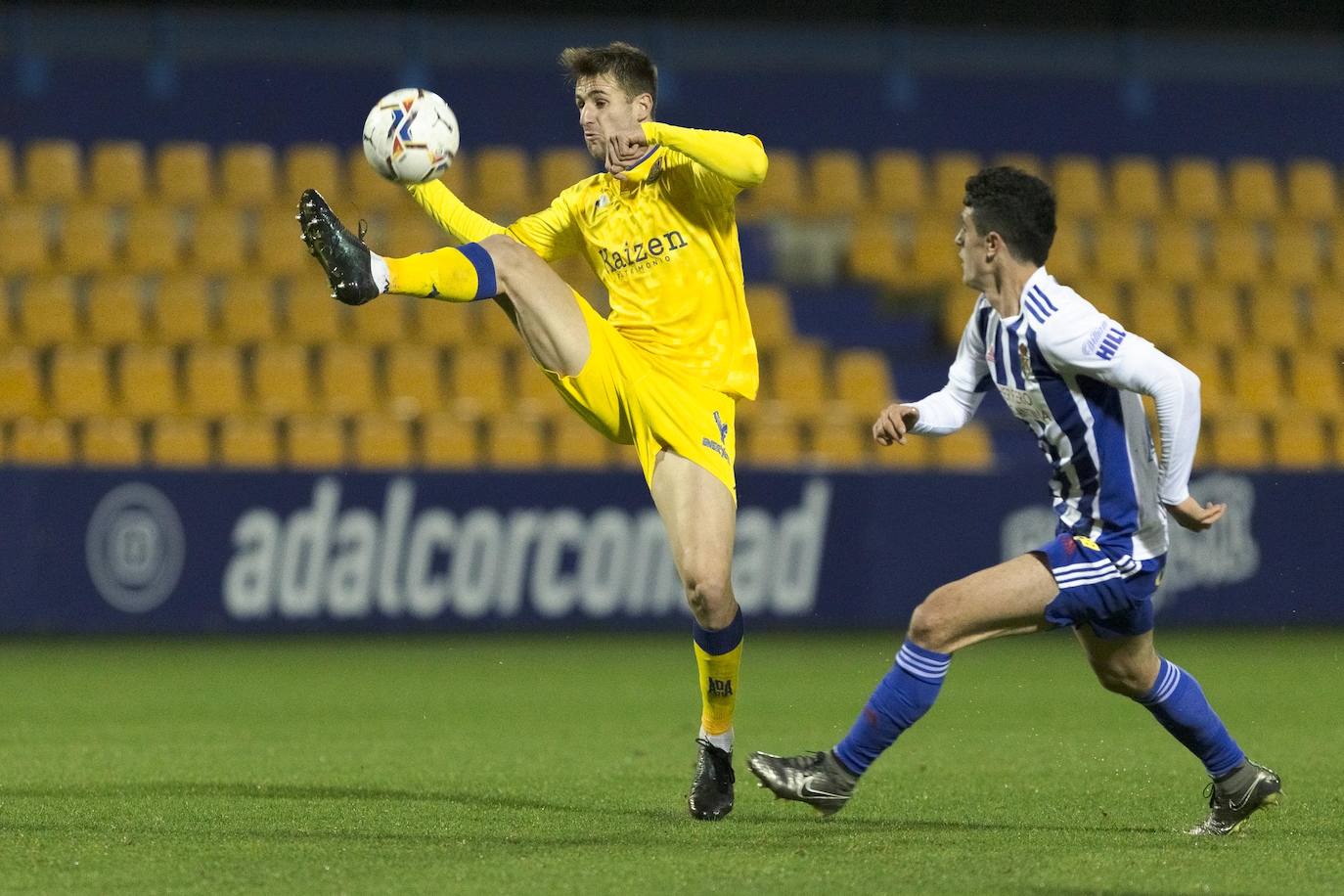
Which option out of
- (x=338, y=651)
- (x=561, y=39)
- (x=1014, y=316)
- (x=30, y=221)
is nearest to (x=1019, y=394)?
(x=1014, y=316)

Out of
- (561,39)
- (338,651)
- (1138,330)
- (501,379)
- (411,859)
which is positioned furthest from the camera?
(561,39)

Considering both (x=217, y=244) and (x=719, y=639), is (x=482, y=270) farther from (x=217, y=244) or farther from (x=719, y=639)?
(x=217, y=244)

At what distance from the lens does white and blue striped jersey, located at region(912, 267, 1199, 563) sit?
5.15m

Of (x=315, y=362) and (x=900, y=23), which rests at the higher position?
(x=900, y=23)

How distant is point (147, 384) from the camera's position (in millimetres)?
13398

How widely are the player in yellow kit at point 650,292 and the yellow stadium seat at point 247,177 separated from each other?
28.9ft

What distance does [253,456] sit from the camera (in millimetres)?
13062

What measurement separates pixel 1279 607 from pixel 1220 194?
5.10 metres

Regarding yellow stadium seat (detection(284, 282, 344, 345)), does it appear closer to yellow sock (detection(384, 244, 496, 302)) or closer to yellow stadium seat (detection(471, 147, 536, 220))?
yellow stadium seat (detection(471, 147, 536, 220))

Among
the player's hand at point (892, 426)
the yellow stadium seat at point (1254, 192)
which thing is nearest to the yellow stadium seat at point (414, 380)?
the yellow stadium seat at point (1254, 192)

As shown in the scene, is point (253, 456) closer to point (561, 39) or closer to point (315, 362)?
point (315, 362)

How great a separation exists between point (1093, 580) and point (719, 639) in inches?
51.0

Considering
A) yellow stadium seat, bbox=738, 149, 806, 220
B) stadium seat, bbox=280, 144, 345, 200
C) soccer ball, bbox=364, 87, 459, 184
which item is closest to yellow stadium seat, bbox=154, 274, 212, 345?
stadium seat, bbox=280, 144, 345, 200

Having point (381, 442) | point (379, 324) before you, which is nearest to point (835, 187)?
point (379, 324)
